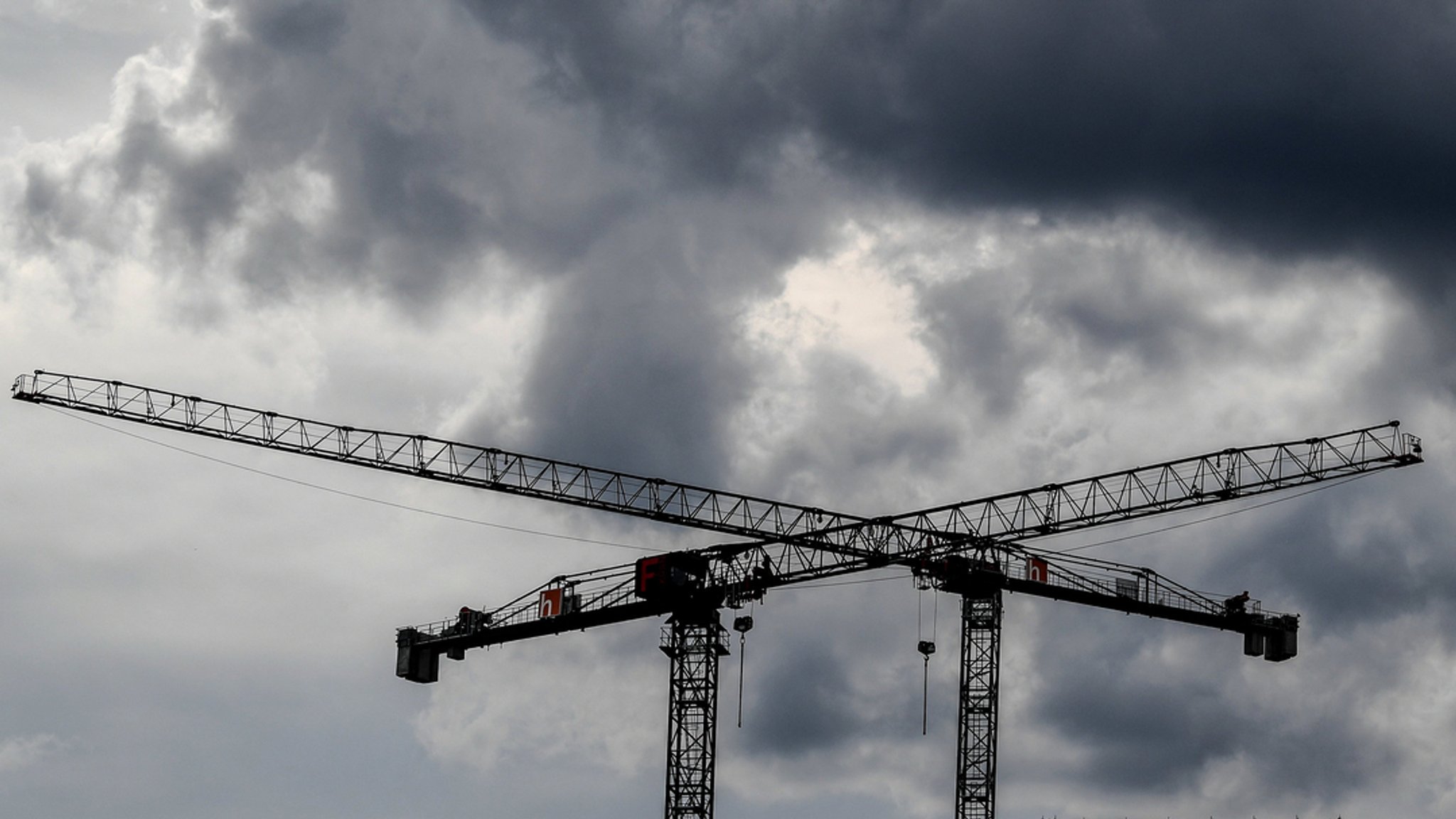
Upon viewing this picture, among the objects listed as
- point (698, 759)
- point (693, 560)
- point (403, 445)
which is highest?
point (403, 445)

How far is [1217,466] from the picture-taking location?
16500 cm

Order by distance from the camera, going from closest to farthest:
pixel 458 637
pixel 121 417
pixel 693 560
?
pixel 693 560 < pixel 458 637 < pixel 121 417

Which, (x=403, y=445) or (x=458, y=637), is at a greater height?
(x=403, y=445)

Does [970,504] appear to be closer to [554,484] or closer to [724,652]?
[724,652]

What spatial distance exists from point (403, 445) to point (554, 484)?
562 inches

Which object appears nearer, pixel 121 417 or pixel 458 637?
pixel 458 637

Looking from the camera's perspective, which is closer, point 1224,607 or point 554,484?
point 554,484

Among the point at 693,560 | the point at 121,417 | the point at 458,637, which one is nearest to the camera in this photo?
the point at 693,560

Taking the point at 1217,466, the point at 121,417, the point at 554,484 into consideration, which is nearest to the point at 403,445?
the point at 554,484

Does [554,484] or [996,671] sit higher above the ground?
[554,484]

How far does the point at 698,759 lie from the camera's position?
161875 millimetres

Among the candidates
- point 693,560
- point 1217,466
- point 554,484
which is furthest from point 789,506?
point 1217,466

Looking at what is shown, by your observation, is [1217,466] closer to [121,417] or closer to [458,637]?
[458,637]

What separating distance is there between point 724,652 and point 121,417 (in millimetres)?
56196
